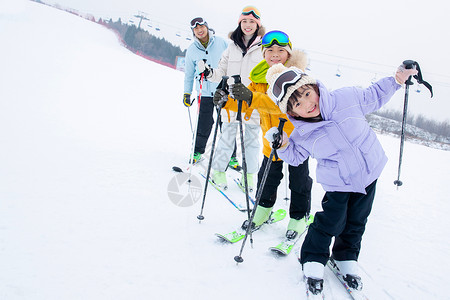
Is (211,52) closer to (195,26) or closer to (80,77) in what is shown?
(195,26)

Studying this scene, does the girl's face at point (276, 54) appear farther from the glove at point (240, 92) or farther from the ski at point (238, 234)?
the ski at point (238, 234)

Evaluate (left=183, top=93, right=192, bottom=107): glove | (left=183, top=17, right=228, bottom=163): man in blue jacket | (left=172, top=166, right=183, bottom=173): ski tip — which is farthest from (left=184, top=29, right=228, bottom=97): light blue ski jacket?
(left=172, top=166, right=183, bottom=173): ski tip

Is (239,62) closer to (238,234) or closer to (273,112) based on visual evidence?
(273,112)

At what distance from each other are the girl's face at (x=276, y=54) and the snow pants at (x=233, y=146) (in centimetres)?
134

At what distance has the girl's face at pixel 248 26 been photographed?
329 cm

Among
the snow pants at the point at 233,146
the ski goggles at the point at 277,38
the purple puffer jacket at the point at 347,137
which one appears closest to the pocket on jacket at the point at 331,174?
the purple puffer jacket at the point at 347,137

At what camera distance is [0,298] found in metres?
1.55

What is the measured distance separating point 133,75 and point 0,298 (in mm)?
13551

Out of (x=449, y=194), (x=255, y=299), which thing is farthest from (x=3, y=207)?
(x=449, y=194)

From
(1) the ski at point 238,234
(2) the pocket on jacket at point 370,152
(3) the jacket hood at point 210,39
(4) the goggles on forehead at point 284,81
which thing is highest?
(3) the jacket hood at point 210,39

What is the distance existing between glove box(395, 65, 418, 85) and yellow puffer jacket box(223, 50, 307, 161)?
731 mm

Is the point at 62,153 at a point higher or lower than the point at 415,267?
higher

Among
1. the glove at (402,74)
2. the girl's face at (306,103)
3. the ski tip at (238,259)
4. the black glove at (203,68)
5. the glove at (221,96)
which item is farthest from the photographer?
the black glove at (203,68)

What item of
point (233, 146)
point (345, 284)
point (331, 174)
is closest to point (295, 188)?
point (331, 174)
